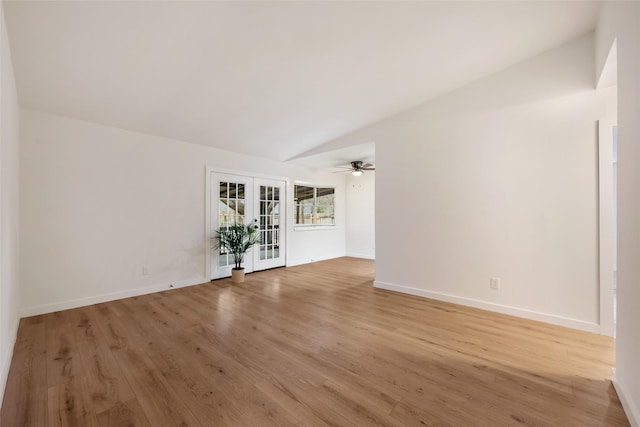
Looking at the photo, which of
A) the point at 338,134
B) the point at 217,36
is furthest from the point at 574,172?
the point at 217,36

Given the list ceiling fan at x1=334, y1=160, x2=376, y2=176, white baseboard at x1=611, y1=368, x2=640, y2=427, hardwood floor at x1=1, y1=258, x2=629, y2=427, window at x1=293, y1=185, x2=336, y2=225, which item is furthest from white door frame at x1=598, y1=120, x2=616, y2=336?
window at x1=293, y1=185, x2=336, y2=225

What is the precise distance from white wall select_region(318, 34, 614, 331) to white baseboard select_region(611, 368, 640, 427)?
120cm

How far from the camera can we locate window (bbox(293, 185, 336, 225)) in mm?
6367

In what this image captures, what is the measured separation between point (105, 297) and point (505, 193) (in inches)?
204

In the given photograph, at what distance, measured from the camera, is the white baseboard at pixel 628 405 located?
138cm

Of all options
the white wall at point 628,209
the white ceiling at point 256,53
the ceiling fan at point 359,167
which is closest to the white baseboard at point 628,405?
Answer: the white wall at point 628,209

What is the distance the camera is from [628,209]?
1.53m

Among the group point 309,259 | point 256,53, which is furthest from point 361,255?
point 256,53

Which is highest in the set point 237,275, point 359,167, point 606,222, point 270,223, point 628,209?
point 359,167

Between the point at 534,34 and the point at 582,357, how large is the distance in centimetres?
297

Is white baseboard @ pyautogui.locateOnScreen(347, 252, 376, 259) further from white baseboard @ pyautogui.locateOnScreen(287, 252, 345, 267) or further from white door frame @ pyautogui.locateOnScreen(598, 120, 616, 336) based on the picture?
white door frame @ pyautogui.locateOnScreen(598, 120, 616, 336)

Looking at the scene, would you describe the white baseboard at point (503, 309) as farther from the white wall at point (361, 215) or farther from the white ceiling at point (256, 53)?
the white wall at point (361, 215)

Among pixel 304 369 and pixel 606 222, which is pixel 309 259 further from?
pixel 606 222

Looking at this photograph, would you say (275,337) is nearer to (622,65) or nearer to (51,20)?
(51,20)
